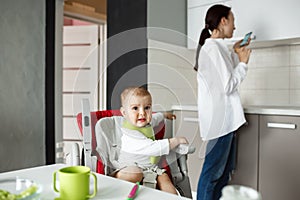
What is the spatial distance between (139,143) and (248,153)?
110 centimetres

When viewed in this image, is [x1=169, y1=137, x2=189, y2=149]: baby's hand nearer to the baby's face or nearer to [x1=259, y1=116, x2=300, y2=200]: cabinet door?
the baby's face

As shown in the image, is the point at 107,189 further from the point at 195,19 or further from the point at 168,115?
the point at 195,19

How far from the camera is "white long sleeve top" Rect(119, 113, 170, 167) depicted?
1.44 m

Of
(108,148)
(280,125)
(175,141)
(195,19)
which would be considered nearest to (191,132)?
(175,141)

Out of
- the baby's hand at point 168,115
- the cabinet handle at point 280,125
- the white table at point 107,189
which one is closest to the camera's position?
the white table at point 107,189

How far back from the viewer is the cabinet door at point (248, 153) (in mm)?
Answer: 2260

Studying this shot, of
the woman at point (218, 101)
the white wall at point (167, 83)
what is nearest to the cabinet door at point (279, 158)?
the woman at point (218, 101)

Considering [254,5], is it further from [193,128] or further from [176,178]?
[176,178]

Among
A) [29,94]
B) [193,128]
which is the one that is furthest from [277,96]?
[29,94]

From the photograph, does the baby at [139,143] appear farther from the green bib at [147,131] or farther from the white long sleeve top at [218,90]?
the white long sleeve top at [218,90]

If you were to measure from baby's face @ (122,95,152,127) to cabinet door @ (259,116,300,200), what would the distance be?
3.32ft

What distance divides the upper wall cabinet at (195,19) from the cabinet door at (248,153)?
0.77 meters

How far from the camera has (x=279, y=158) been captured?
2146mm

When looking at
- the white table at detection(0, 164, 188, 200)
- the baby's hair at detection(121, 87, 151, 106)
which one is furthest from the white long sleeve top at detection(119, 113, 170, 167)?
the white table at detection(0, 164, 188, 200)
